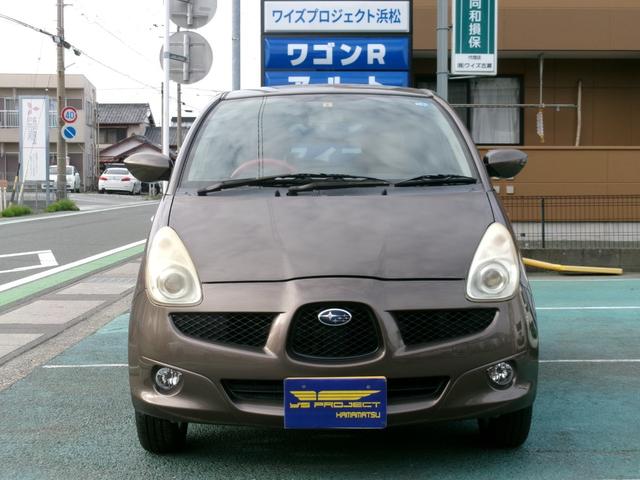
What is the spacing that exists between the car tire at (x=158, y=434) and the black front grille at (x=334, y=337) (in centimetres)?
82

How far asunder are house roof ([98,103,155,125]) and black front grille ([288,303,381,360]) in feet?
217

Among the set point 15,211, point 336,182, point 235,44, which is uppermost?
point 235,44

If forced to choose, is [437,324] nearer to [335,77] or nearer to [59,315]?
[59,315]

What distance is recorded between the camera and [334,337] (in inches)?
130

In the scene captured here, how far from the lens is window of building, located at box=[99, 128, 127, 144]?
67.9 metres

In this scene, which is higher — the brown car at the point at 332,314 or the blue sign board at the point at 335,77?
the blue sign board at the point at 335,77

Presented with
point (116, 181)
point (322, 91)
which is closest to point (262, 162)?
point (322, 91)

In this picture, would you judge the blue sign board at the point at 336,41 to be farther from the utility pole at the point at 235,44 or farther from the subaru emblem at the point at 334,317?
the subaru emblem at the point at 334,317

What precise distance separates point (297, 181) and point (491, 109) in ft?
42.9

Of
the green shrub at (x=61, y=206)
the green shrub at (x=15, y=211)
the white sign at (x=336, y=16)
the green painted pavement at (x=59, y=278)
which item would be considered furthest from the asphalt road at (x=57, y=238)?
the white sign at (x=336, y=16)

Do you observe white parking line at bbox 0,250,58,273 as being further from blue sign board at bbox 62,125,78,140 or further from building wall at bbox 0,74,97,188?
building wall at bbox 0,74,97,188

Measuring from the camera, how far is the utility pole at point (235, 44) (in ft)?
43.1

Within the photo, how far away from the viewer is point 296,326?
3.30 meters

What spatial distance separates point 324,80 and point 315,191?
366 inches
